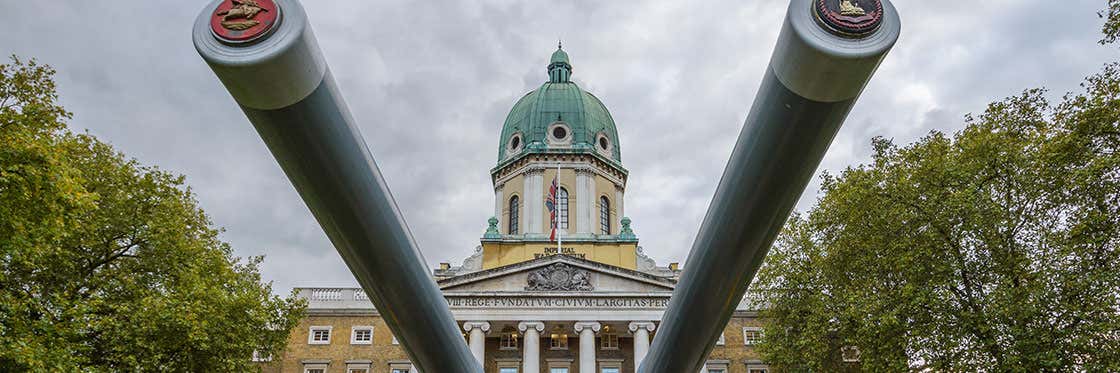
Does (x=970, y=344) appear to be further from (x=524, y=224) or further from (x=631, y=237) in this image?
(x=524, y=224)

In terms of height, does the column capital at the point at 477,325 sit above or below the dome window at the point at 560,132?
below

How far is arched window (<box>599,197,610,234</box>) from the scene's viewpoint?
171 ft

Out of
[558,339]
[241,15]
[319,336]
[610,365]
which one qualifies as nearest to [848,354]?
[610,365]

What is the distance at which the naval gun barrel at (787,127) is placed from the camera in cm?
192

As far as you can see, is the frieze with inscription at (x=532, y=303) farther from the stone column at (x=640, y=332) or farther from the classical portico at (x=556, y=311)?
the stone column at (x=640, y=332)

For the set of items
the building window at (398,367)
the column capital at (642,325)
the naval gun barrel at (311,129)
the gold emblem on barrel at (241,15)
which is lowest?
the naval gun barrel at (311,129)

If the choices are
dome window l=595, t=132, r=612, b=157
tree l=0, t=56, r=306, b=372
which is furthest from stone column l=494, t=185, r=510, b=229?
tree l=0, t=56, r=306, b=372

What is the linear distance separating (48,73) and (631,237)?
35596 millimetres

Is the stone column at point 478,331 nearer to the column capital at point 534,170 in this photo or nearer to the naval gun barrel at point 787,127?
the column capital at point 534,170

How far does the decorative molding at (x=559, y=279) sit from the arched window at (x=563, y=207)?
825 cm

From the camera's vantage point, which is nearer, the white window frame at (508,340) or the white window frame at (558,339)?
the white window frame at (508,340)

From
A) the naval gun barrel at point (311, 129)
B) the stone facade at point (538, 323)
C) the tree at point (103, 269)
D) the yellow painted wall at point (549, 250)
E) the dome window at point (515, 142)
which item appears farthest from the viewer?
the dome window at point (515, 142)

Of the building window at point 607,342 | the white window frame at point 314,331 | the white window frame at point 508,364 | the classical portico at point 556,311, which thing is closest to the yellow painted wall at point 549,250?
the classical portico at point 556,311

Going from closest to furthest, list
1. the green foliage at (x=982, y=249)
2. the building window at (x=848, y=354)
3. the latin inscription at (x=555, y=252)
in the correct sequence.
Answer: the green foliage at (x=982, y=249), the building window at (x=848, y=354), the latin inscription at (x=555, y=252)
